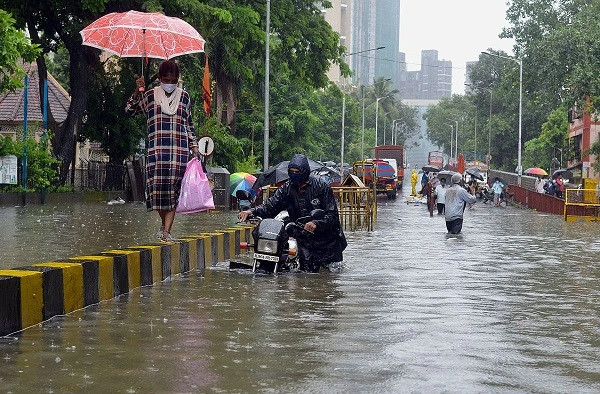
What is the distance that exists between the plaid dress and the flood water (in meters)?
0.97

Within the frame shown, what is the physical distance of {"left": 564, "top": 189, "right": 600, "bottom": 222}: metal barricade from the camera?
120 ft

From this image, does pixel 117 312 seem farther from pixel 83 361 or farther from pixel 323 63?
pixel 323 63

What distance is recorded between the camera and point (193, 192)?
42.5 feet

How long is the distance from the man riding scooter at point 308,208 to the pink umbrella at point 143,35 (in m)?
3.90

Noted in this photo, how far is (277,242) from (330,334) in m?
4.48

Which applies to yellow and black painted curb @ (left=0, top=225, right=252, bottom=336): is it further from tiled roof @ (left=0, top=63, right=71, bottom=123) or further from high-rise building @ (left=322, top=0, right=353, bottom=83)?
high-rise building @ (left=322, top=0, right=353, bottom=83)

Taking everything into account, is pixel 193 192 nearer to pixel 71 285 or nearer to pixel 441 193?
pixel 71 285

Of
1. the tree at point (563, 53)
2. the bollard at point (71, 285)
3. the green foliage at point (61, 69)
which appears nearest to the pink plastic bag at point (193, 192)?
the bollard at point (71, 285)


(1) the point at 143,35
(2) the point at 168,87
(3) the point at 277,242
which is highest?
(1) the point at 143,35

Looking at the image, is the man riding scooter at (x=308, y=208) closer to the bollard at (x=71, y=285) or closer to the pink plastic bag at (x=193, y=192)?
the pink plastic bag at (x=193, y=192)

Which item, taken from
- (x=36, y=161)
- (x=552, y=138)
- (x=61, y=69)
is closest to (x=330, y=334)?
(x=36, y=161)

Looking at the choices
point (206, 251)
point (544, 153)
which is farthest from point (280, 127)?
point (206, 251)

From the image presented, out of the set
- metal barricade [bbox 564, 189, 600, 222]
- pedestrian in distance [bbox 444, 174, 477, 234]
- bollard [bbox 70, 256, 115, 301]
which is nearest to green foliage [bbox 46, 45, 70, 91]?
metal barricade [bbox 564, 189, 600, 222]

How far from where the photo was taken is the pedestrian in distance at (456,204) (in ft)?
77.5
